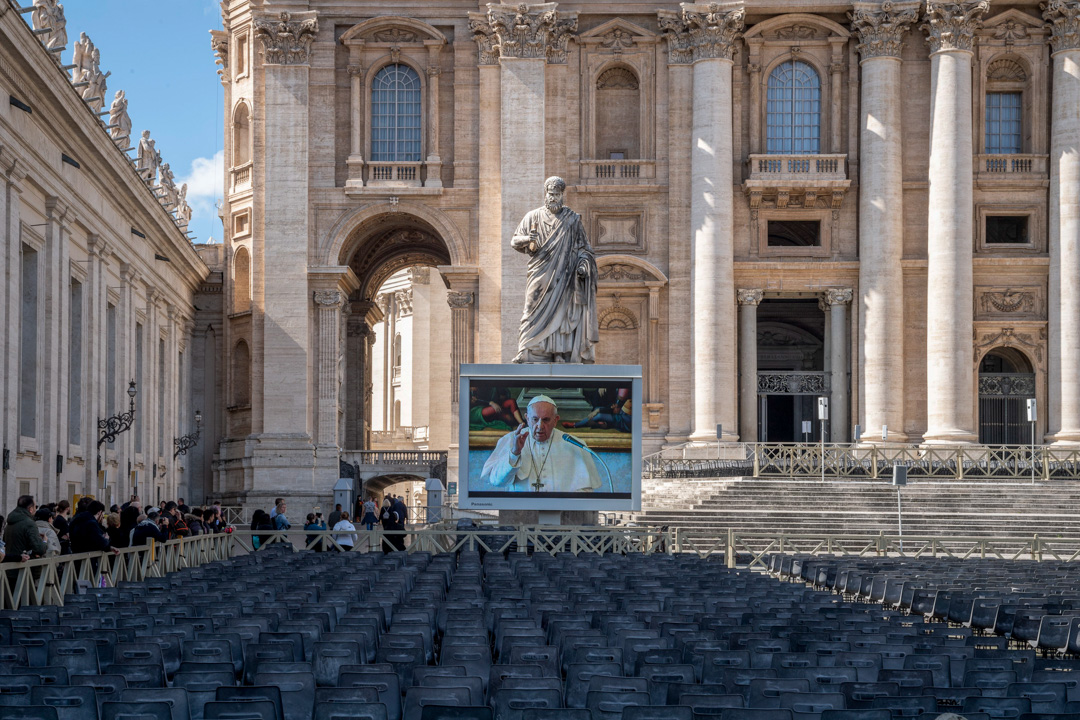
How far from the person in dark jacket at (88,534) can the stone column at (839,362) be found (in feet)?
115

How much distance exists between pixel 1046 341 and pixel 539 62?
66.2ft

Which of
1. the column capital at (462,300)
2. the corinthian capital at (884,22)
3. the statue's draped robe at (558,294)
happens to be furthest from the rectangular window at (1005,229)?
the statue's draped robe at (558,294)

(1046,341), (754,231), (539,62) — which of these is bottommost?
(1046,341)

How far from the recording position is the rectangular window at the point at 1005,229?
52875mm

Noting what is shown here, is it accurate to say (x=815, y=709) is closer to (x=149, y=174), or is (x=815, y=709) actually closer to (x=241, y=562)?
(x=241, y=562)

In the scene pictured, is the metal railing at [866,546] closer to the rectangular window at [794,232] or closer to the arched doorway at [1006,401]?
the arched doorway at [1006,401]

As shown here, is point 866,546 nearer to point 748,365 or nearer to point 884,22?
point 748,365

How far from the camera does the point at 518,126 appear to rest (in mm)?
51031

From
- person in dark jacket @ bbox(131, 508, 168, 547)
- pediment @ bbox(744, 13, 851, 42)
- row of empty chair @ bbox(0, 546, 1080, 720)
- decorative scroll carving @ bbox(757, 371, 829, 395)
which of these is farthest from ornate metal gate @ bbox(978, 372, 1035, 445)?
row of empty chair @ bbox(0, 546, 1080, 720)

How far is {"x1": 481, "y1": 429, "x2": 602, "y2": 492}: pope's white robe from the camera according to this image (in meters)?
31.2

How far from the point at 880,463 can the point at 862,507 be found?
21.2 ft

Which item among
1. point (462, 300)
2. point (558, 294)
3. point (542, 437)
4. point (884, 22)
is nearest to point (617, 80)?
point (884, 22)

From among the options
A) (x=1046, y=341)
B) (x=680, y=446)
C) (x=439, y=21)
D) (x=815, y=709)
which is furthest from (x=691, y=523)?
(x=815, y=709)

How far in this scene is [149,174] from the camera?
1941 inches
